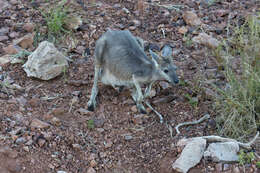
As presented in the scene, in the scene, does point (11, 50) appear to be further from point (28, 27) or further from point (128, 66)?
point (128, 66)

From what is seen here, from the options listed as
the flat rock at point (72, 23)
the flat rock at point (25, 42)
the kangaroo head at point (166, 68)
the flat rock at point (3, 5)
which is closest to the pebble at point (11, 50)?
the flat rock at point (25, 42)

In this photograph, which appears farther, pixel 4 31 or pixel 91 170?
pixel 4 31

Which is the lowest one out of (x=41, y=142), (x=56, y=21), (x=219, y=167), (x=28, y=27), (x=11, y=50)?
(x=41, y=142)

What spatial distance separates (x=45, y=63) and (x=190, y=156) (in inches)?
111

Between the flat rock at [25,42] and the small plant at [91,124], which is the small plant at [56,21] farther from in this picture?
the small plant at [91,124]

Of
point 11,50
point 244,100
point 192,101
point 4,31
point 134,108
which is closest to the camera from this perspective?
point 244,100

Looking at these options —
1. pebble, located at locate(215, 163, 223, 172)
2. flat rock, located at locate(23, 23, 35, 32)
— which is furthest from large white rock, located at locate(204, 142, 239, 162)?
flat rock, located at locate(23, 23, 35, 32)

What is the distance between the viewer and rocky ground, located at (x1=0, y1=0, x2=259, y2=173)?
4.94m

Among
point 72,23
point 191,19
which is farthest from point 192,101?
point 72,23

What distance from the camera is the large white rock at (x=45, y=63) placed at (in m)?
6.20

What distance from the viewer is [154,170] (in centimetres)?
484

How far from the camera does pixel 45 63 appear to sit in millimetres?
6285

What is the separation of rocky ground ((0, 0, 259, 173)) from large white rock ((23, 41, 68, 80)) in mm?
121

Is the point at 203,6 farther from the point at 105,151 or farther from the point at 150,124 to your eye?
the point at 105,151
